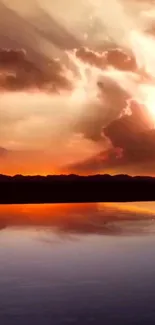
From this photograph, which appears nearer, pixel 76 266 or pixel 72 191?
pixel 72 191

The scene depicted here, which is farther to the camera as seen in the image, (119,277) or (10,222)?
(10,222)

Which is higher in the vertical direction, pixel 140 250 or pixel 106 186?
pixel 106 186

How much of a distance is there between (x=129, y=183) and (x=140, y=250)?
477 cm

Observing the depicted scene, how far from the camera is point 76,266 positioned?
1154 centimetres

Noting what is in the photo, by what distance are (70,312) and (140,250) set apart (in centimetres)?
280

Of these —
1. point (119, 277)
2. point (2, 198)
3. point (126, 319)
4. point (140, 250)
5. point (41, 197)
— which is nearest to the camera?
point (2, 198)

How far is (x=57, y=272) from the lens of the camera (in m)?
11.3

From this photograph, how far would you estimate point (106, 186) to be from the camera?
7.91m

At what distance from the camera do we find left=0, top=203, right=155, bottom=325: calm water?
9.82 metres

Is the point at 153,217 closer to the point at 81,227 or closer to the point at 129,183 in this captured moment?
the point at 81,227

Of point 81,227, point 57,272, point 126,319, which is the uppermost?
point 81,227

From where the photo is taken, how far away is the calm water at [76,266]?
9820 mm

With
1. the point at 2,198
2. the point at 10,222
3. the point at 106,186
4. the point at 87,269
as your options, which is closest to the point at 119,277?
the point at 87,269

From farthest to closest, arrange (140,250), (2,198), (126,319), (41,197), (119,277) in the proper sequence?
1. (140,250)
2. (119,277)
3. (126,319)
4. (41,197)
5. (2,198)
